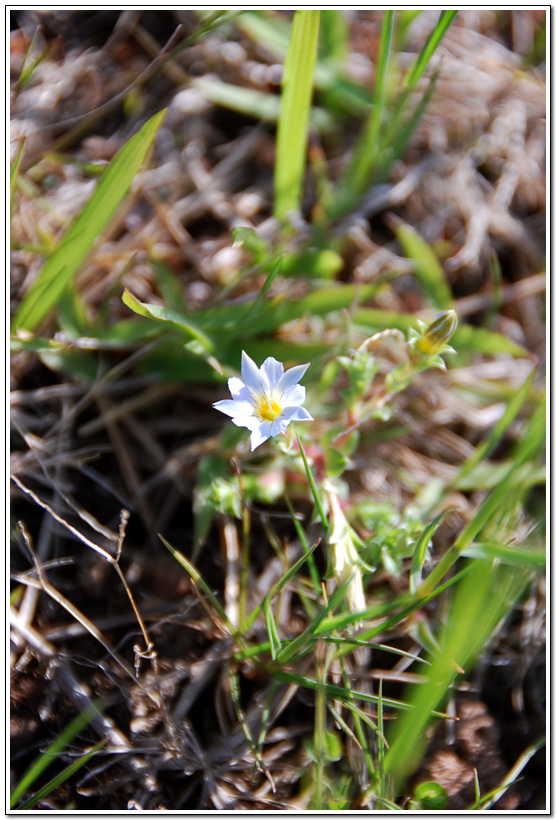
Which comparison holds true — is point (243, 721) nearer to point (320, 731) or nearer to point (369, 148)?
point (320, 731)

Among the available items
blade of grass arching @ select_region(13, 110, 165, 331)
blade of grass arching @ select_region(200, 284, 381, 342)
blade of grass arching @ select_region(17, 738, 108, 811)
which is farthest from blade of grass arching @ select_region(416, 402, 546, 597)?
blade of grass arching @ select_region(13, 110, 165, 331)

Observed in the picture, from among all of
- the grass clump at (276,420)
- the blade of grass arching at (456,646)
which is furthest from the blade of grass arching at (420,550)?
the blade of grass arching at (456,646)

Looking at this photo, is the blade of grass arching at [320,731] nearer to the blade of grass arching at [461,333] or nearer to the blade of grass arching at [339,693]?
the blade of grass arching at [339,693]

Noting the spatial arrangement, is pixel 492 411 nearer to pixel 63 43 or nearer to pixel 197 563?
pixel 197 563

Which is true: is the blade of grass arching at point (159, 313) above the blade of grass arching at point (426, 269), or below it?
above

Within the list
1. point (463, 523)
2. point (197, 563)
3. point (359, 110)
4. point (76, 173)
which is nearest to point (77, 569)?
point (197, 563)

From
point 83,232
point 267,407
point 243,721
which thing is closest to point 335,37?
point 83,232
